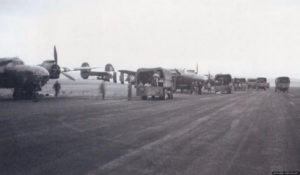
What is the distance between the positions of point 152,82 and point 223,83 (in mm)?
29861

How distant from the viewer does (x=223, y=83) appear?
2522 inches

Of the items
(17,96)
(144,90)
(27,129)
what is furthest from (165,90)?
(27,129)

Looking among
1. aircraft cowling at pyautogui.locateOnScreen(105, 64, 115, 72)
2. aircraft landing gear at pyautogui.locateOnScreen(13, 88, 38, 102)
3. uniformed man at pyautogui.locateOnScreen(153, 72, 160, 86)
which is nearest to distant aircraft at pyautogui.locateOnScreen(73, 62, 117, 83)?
aircraft cowling at pyautogui.locateOnScreen(105, 64, 115, 72)

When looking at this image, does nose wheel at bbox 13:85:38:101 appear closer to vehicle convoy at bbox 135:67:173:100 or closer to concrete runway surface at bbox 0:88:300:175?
vehicle convoy at bbox 135:67:173:100

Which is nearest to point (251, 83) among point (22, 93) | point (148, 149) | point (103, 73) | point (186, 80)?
point (186, 80)

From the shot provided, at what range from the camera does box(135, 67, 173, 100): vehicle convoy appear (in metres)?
36.3

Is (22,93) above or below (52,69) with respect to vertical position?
below

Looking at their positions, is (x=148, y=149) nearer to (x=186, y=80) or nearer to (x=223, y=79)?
(x=186, y=80)

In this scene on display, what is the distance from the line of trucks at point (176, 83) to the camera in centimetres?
3644

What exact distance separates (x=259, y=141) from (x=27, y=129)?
8.06m

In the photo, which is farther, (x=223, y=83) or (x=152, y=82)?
(x=223, y=83)

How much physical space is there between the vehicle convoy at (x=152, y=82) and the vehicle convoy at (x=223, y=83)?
2746 centimetres

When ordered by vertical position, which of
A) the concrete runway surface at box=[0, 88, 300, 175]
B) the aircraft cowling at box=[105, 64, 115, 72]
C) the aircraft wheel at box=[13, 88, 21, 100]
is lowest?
the concrete runway surface at box=[0, 88, 300, 175]

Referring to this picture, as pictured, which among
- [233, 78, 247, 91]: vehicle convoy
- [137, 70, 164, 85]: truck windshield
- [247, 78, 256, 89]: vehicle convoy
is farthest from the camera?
[247, 78, 256, 89]: vehicle convoy
